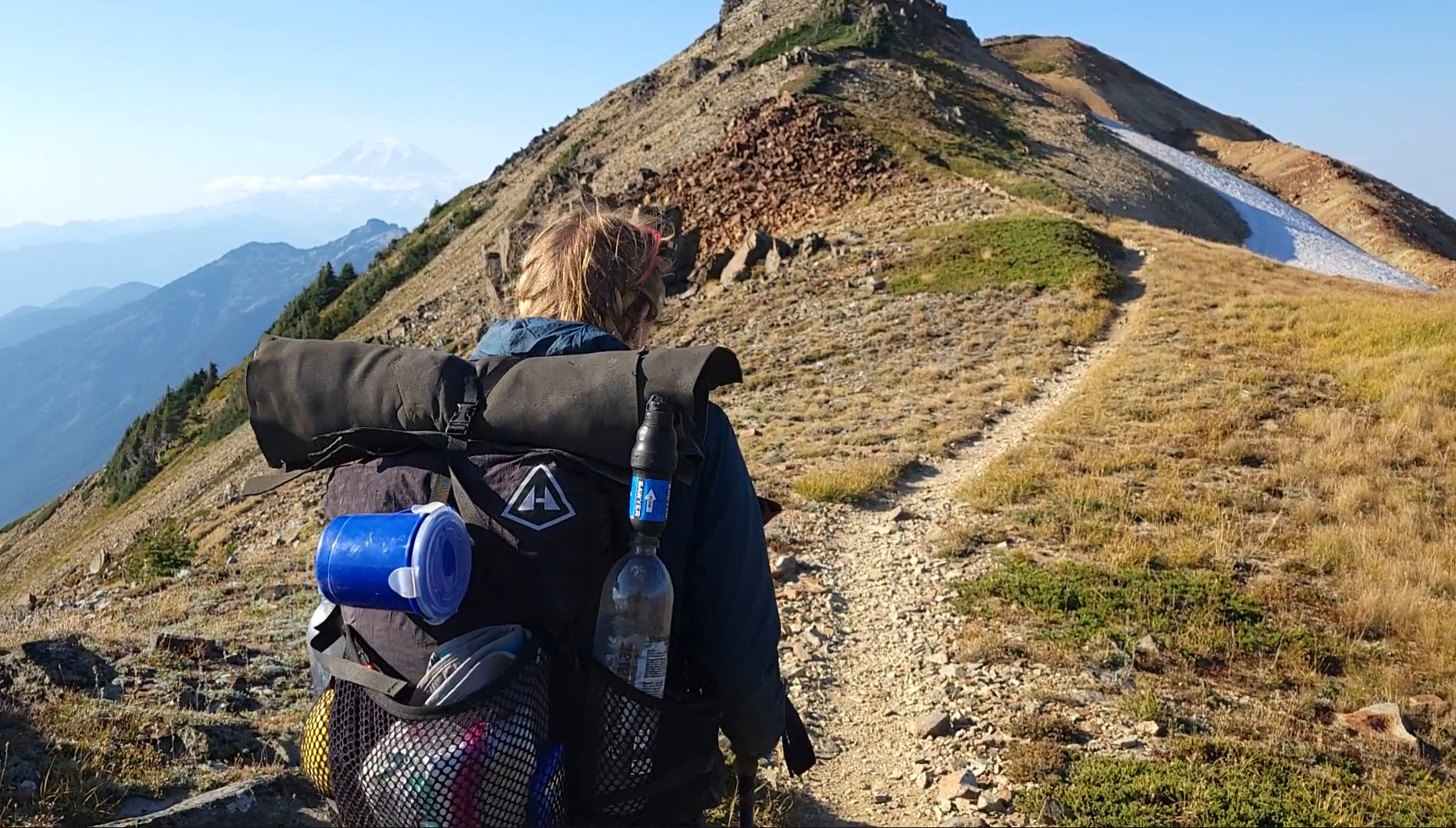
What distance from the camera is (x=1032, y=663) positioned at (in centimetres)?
605

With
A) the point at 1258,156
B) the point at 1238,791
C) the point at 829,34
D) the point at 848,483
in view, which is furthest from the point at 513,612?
the point at 1258,156

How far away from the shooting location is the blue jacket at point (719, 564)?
2.45 meters

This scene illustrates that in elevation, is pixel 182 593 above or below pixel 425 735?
below

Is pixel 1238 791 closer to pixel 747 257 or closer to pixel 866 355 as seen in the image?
pixel 866 355

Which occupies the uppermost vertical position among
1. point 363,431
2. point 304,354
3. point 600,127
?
point 600,127

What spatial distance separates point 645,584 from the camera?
2.24 m

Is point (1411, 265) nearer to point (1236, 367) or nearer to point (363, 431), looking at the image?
point (1236, 367)

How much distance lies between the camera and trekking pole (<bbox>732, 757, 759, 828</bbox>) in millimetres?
2852

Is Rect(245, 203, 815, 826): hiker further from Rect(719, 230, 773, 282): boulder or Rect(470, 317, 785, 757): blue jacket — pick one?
Rect(719, 230, 773, 282): boulder

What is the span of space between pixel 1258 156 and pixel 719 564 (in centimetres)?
6789

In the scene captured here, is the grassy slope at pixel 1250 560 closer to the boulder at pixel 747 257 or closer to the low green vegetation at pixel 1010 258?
the low green vegetation at pixel 1010 258

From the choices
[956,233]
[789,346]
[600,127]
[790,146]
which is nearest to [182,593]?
[789,346]

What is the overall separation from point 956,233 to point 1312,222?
29.6m

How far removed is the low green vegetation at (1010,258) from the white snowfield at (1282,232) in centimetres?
1215
